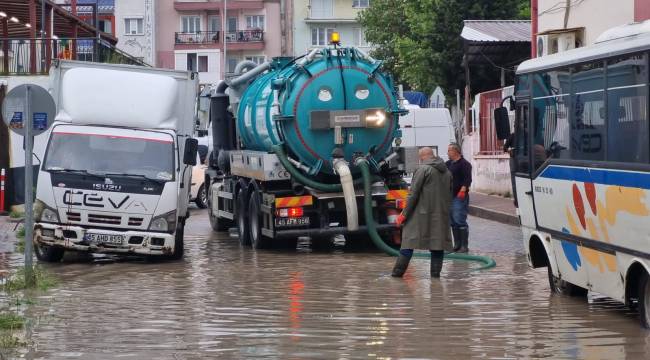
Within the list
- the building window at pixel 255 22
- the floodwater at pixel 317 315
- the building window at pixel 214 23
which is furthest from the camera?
the building window at pixel 214 23

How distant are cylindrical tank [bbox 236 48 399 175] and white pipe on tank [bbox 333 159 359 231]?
1.04 feet

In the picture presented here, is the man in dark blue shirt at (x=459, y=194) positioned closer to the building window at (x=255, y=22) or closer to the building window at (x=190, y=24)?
the building window at (x=255, y=22)

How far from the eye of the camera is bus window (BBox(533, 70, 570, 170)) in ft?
44.6

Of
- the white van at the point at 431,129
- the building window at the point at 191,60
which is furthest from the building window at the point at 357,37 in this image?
the white van at the point at 431,129

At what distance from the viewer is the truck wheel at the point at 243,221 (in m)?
23.1

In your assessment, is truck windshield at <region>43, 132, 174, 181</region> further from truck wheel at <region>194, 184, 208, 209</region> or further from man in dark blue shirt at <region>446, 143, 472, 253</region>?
truck wheel at <region>194, 184, 208, 209</region>

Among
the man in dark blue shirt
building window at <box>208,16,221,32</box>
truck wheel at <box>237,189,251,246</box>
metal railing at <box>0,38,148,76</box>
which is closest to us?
the man in dark blue shirt

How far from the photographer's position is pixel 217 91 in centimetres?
2606

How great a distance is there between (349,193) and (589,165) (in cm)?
825

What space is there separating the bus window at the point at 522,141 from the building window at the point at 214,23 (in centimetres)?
8239

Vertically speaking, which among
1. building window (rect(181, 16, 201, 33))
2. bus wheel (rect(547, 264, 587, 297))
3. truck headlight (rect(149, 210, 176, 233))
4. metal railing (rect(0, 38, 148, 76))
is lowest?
bus wheel (rect(547, 264, 587, 297))

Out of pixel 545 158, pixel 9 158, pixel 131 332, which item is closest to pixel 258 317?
pixel 131 332

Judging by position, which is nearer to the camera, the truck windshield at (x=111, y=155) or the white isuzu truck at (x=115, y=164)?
the white isuzu truck at (x=115, y=164)

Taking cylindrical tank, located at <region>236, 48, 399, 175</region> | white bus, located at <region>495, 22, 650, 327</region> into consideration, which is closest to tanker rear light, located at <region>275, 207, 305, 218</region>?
cylindrical tank, located at <region>236, 48, 399, 175</region>
